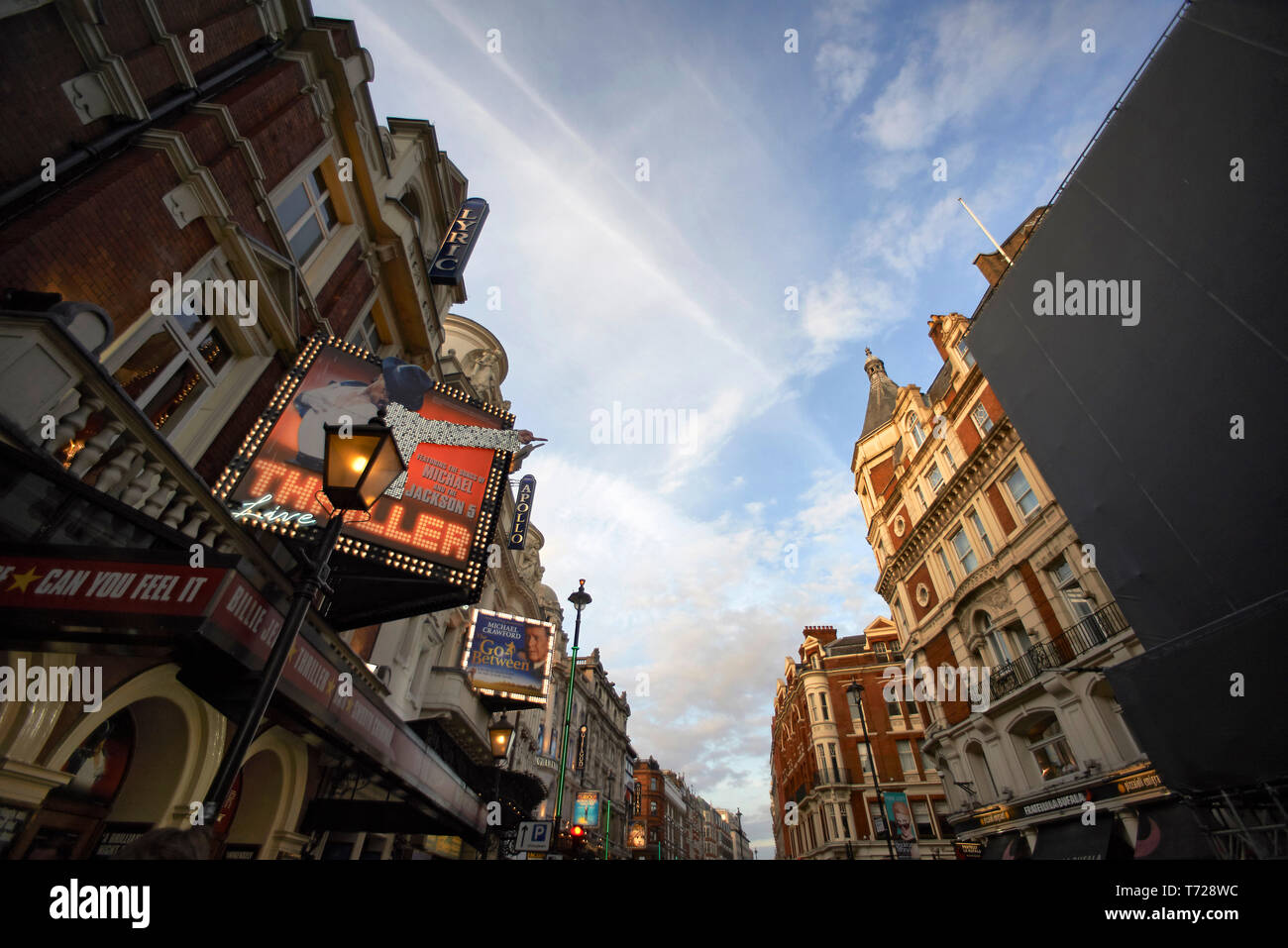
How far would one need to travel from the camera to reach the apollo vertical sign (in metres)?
15.0

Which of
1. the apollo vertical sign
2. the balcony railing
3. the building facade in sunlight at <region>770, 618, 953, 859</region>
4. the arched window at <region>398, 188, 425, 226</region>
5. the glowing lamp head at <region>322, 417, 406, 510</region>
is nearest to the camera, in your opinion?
the glowing lamp head at <region>322, 417, 406, 510</region>

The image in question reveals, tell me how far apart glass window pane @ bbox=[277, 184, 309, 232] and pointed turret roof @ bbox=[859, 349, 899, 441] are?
32.1 m

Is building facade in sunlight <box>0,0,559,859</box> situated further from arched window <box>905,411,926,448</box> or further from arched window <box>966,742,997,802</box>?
arched window <box>905,411,926,448</box>

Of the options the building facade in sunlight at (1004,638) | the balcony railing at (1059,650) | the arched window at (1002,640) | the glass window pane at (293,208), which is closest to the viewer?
the glass window pane at (293,208)

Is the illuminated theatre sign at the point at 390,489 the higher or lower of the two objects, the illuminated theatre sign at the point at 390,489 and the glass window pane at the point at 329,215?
the lower

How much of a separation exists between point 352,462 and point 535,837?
12.6 metres

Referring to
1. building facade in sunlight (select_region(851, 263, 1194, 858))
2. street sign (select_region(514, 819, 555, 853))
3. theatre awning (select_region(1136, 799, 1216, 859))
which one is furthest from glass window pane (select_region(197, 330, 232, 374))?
theatre awning (select_region(1136, 799, 1216, 859))

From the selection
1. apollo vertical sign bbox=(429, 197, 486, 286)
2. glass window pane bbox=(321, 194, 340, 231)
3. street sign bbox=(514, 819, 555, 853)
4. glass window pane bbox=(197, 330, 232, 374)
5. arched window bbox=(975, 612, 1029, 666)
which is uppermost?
apollo vertical sign bbox=(429, 197, 486, 286)

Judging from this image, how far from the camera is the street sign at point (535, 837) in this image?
1316cm

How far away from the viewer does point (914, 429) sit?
28844 millimetres

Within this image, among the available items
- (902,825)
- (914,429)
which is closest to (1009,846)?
(902,825)

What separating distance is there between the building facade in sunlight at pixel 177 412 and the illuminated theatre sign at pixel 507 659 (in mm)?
3816

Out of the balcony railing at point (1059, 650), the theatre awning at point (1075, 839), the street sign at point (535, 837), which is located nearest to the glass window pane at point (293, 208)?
the street sign at point (535, 837)

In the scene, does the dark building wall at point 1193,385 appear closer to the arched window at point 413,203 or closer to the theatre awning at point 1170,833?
the theatre awning at point 1170,833
